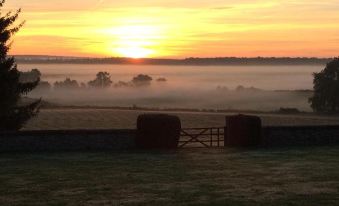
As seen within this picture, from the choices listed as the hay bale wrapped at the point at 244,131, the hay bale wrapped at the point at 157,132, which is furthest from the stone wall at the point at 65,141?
the hay bale wrapped at the point at 244,131

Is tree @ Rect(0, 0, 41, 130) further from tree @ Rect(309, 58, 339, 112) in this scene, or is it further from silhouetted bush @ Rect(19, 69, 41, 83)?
silhouetted bush @ Rect(19, 69, 41, 83)

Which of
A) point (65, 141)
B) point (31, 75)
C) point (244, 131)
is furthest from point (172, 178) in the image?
point (31, 75)

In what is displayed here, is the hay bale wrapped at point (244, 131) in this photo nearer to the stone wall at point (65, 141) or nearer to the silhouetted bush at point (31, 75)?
the stone wall at point (65, 141)

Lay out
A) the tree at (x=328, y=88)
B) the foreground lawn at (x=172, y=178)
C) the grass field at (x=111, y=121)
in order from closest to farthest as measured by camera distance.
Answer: the foreground lawn at (x=172, y=178) → the grass field at (x=111, y=121) → the tree at (x=328, y=88)

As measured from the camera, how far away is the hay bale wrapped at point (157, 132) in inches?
1217

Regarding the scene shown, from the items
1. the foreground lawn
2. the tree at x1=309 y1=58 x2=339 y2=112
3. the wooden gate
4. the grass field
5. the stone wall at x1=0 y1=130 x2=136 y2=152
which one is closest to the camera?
the foreground lawn

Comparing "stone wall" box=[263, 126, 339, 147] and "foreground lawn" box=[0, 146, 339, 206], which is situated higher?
"stone wall" box=[263, 126, 339, 147]

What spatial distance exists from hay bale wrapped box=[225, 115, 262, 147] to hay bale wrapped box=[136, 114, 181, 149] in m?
3.16

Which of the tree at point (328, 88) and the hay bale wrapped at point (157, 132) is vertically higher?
the tree at point (328, 88)

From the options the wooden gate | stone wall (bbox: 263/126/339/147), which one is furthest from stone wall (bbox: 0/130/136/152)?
stone wall (bbox: 263/126/339/147)

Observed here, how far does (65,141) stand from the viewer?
29406mm

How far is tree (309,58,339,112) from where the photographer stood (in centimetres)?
7606

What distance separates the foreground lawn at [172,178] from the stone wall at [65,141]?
1.47 m

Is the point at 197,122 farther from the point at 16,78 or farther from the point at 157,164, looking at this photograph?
the point at 157,164
